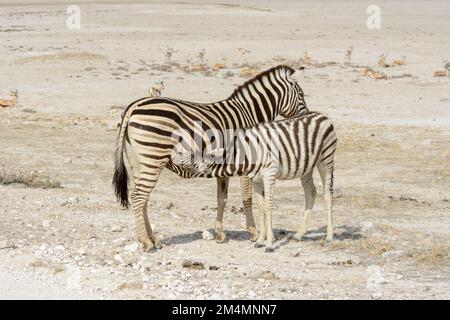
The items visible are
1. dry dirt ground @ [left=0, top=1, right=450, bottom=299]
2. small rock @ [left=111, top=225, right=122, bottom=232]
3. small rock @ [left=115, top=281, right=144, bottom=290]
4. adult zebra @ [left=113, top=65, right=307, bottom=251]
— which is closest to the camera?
small rock @ [left=115, top=281, right=144, bottom=290]

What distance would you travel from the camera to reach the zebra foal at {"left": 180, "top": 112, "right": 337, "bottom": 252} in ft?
33.6

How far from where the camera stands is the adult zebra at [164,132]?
398 inches

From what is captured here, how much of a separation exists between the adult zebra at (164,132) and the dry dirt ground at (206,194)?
0.53m

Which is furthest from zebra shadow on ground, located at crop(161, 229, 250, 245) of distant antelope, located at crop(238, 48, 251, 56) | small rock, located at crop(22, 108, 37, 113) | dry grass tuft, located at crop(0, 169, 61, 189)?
distant antelope, located at crop(238, 48, 251, 56)

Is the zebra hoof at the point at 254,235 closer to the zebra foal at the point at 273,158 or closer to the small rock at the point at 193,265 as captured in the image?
the zebra foal at the point at 273,158

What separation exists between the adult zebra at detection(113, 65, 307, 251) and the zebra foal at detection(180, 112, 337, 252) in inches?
7.6

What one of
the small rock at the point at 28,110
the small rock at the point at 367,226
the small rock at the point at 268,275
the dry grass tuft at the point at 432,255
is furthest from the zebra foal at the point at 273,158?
the small rock at the point at 28,110

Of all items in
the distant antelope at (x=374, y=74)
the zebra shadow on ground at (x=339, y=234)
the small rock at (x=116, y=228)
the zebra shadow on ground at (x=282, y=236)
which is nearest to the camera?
the zebra shadow on ground at (x=282, y=236)

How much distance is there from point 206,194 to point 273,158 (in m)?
4.18

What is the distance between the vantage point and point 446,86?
1102 inches

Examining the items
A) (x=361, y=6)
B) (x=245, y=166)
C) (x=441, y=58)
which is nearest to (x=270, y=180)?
(x=245, y=166)

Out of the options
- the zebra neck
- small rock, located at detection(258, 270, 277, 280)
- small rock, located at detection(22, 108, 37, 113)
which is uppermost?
the zebra neck

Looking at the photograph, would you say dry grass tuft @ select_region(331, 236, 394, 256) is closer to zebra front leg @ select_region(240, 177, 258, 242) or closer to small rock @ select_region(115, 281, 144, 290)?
zebra front leg @ select_region(240, 177, 258, 242)
